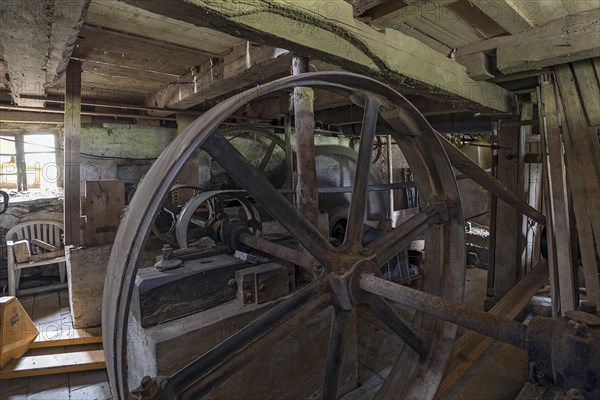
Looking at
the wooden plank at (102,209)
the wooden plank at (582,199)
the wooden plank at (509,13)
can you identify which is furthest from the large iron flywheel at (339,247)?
the wooden plank at (102,209)

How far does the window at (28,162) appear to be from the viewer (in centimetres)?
418

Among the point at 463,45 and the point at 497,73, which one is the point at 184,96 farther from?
the point at 497,73

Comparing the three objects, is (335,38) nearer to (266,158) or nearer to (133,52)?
(133,52)

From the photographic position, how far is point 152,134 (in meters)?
4.50

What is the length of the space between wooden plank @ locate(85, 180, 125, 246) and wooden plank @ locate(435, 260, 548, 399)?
308cm

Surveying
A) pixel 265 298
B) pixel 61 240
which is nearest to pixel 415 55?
pixel 265 298

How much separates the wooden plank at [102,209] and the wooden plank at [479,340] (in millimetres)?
3076

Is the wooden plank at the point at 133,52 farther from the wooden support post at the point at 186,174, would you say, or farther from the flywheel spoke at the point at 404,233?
the flywheel spoke at the point at 404,233

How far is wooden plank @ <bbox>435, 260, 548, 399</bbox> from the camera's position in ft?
5.93

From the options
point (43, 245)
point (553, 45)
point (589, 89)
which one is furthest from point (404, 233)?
point (43, 245)

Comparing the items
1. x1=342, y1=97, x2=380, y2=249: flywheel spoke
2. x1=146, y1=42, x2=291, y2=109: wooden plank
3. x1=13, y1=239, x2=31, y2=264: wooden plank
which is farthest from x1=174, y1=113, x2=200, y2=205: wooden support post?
x1=342, y1=97, x2=380, y2=249: flywheel spoke

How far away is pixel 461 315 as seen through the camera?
0.99m

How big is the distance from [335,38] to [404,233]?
986 mm

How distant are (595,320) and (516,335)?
18 cm
